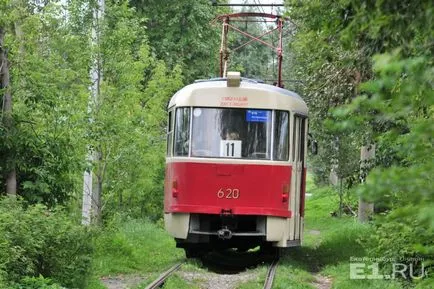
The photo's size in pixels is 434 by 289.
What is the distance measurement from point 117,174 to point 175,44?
13.8 meters

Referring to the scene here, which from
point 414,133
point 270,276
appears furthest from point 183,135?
point 414,133

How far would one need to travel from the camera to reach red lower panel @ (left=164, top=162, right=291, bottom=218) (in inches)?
514

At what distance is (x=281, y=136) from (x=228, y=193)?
1.30 m

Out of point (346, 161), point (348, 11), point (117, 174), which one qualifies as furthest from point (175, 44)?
point (348, 11)

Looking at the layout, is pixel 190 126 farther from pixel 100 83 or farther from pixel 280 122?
pixel 100 83

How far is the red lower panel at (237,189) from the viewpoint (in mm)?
13047

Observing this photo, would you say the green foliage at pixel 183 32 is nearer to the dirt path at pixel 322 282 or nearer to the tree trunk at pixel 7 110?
the dirt path at pixel 322 282

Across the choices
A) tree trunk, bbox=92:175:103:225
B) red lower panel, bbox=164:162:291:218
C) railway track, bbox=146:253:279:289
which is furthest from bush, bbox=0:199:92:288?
tree trunk, bbox=92:175:103:225

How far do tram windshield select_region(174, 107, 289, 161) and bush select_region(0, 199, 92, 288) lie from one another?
326 centimetres

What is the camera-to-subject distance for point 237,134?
1318 cm

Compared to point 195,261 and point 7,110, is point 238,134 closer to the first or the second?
point 195,261

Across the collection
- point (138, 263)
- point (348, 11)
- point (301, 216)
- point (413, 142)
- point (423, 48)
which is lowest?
point (138, 263)

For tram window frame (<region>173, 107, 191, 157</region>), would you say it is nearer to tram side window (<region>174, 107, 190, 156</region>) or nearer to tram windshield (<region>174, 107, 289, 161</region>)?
tram side window (<region>174, 107, 190, 156</region>)

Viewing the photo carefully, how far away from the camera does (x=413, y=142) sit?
12.0 feet
